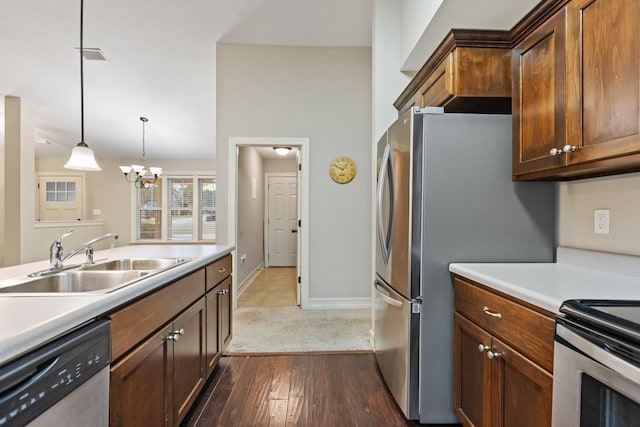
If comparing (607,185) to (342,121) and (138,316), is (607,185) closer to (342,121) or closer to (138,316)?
(138,316)

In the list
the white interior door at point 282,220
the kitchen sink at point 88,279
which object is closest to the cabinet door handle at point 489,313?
the kitchen sink at point 88,279

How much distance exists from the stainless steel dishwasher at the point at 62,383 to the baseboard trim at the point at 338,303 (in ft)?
9.23

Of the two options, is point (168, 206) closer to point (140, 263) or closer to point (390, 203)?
point (140, 263)

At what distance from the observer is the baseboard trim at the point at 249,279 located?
4.39 metres

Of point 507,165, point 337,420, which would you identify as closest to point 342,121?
point 507,165

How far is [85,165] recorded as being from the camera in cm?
198

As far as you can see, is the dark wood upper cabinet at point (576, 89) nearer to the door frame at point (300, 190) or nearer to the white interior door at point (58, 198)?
the door frame at point (300, 190)

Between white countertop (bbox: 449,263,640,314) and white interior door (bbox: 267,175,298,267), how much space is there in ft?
17.2

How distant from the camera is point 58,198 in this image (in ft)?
24.7

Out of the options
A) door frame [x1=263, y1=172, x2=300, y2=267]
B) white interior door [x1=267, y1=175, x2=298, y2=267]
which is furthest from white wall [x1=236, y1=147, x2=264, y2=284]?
white interior door [x1=267, y1=175, x2=298, y2=267]

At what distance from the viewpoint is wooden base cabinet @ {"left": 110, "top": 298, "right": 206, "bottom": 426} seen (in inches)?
39.5

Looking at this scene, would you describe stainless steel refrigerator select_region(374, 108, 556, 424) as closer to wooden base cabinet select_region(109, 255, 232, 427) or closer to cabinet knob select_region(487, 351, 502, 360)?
cabinet knob select_region(487, 351, 502, 360)

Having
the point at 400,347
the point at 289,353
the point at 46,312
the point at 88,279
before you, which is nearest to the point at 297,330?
the point at 289,353

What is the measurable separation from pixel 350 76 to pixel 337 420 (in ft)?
11.3
